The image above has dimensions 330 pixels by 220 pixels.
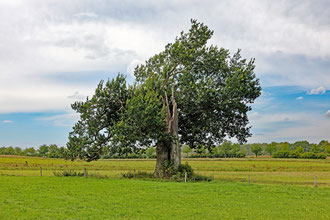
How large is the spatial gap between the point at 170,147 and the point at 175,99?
5.96 metres

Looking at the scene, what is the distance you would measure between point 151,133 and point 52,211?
694 inches

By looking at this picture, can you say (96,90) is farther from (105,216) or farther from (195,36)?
(105,216)

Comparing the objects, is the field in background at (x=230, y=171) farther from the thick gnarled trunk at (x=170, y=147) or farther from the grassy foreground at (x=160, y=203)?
the grassy foreground at (x=160, y=203)

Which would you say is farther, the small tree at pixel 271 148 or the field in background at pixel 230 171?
the small tree at pixel 271 148

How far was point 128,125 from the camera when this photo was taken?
32.1 m

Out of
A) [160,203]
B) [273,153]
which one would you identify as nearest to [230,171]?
[160,203]

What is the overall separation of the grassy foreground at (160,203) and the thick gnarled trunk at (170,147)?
29.6ft

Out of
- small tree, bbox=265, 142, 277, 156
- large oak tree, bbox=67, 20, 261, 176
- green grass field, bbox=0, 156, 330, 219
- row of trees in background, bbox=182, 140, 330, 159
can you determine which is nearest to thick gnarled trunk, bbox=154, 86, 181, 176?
large oak tree, bbox=67, 20, 261, 176

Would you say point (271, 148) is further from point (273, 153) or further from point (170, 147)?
point (170, 147)

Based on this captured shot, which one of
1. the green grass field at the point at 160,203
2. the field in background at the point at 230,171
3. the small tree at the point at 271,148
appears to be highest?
the small tree at the point at 271,148

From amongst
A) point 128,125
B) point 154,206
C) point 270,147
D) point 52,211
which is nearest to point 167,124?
point 128,125

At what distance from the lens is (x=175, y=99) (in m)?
38.3

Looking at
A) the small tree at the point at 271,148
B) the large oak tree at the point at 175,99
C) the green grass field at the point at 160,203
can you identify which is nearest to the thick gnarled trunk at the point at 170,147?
the large oak tree at the point at 175,99

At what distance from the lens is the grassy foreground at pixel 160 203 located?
16.5 m
